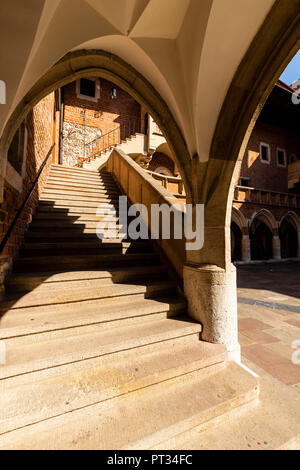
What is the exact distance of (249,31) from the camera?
79.0 inches

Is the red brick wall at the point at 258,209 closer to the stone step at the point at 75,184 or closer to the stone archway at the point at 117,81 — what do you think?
the stone step at the point at 75,184

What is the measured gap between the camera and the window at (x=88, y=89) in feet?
42.9

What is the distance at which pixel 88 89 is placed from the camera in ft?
44.2

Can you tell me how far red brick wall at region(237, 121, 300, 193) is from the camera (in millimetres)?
17656

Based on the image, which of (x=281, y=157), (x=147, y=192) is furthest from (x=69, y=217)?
(x=281, y=157)

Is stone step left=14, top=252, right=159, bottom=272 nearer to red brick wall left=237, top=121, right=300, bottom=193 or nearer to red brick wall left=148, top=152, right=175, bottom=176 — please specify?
red brick wall left=148, top=152, right=175, bottom=176

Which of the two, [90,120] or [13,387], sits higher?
[90,120]

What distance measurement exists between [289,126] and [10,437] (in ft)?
79.2

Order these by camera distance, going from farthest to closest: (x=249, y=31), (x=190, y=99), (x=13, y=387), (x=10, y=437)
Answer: (x=190, y=99) → (x=249, y=31) → (x=13, y=387) → (x=10, y=437)

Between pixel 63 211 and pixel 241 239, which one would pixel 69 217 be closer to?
pixel 63 211

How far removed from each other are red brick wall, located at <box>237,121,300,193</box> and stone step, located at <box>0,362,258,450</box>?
695 inches

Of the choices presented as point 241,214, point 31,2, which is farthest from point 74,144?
point 31,2
